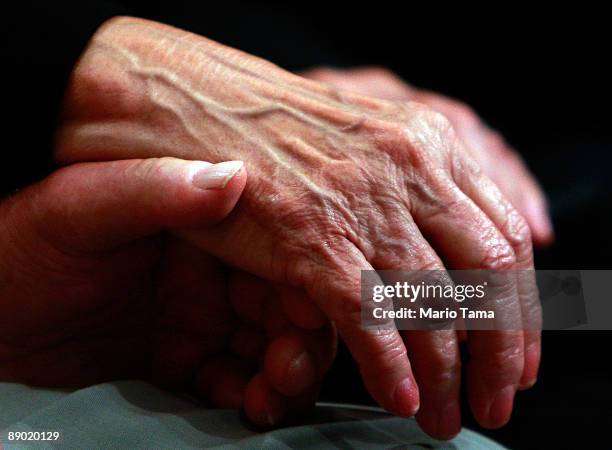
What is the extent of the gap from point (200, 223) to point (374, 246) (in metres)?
0.21

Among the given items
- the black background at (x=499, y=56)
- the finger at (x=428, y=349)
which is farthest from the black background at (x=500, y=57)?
the finger at (x=428, y=349)

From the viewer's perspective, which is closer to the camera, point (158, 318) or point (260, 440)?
point (260, 440)

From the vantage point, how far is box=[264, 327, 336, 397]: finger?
839 mm

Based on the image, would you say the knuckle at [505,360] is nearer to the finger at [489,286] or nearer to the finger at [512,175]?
the finger at [489,286]

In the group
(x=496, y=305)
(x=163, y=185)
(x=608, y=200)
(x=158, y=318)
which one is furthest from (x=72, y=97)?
(x=608, y=200)

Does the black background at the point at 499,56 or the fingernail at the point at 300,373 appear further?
the black background at the point at 499,56

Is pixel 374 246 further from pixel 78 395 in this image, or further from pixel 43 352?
pixel 43 352

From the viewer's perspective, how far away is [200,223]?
816mm

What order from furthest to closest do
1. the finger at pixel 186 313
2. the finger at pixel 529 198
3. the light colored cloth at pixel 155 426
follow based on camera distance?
the finger at pixel 529 198, the finger at pixel 186 313, the light colored cloth at pixel 155 426

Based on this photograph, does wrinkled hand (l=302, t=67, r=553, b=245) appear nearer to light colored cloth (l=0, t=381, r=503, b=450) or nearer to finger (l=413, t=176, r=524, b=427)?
finger (l=413, t=176, r=524, b=427)

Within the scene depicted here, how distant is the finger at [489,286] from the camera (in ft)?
2.79

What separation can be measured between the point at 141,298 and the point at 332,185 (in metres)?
0.34

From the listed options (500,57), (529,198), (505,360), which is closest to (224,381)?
(505,360)

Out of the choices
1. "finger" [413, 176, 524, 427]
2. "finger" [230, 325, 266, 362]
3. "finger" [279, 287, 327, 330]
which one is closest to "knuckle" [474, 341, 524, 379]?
"finger" [413, 176, 524, 427]
